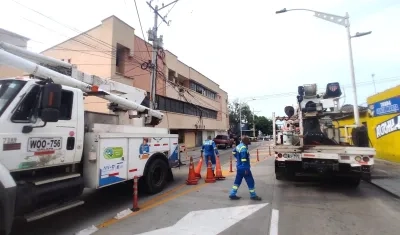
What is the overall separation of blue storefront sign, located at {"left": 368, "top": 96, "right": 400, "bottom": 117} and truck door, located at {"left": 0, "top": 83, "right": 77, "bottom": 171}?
49.1 feet

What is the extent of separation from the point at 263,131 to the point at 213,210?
312ft

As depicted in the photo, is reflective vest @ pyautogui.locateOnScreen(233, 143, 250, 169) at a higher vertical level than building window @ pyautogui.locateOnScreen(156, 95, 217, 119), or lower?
lower

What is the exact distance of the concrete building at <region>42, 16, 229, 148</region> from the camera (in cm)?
1867

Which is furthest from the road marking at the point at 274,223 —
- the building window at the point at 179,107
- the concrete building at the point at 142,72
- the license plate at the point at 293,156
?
the building window at the point at 179,107

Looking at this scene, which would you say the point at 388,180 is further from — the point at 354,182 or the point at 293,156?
the point at 293,156

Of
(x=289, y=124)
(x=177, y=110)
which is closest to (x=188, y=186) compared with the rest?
(x=289, y=124)

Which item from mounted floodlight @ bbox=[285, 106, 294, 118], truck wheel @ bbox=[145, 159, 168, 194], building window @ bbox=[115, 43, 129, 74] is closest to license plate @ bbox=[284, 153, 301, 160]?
mounted floodlight @ bbox=[285, 106, 294, 118]

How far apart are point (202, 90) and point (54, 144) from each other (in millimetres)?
34494

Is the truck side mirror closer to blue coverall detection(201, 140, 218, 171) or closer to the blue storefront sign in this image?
blue coverall detection(201, 140, 218, 171)

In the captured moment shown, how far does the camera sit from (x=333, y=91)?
29.3ft

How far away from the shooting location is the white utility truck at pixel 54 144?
4.07m

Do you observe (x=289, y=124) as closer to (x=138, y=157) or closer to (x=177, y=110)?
(x=138, y=157)

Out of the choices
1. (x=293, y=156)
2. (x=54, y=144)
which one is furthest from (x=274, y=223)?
(x=54, y=144)

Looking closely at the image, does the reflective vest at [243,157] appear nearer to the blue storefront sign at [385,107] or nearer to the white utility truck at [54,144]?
the white utility truck at [54,144]
